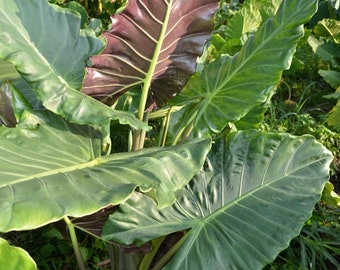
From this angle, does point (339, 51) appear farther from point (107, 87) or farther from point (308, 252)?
point (107, 87)

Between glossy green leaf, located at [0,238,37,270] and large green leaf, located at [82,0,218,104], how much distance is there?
2.55 ft

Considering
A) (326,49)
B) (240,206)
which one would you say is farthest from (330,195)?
(326,49)

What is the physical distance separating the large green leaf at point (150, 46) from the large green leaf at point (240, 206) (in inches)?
11.7

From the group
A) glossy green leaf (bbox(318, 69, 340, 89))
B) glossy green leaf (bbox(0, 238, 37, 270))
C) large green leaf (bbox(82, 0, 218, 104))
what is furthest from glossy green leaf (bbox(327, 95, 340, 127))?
glossy green leaf (bbox(0, 238, 37, 270))

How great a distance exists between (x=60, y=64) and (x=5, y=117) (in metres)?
0.25

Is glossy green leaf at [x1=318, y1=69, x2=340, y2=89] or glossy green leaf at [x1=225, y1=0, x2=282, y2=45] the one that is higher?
glossy green leaf at [x1=225, y1=0, x2=282, y2=45]

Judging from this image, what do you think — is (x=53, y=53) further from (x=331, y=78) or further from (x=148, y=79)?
(x=331, y=78)

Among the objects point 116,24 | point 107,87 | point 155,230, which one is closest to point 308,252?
point 155,230

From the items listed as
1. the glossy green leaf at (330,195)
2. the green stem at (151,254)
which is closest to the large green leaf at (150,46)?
the green stem at (151,254)

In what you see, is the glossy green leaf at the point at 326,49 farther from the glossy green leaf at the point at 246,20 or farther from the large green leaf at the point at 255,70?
the large green leaf at the point at 255,70

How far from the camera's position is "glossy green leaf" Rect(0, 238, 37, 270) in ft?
3.17

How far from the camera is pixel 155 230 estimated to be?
4.74 feet

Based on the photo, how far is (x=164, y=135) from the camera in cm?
192

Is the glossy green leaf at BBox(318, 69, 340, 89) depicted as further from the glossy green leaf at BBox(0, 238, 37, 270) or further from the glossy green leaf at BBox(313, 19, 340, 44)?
the glossy green leaf at BBox(0, 238, 37, 270)
